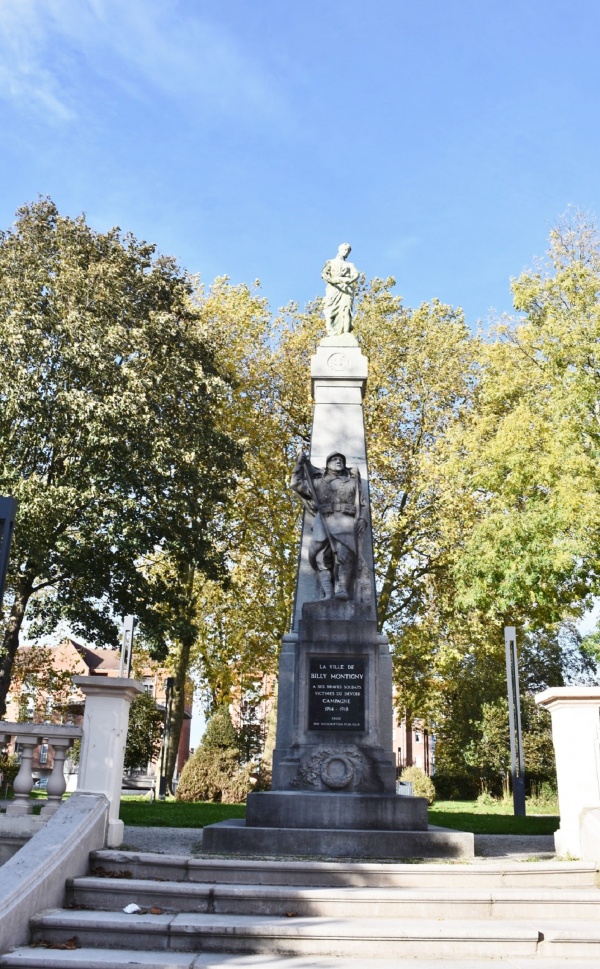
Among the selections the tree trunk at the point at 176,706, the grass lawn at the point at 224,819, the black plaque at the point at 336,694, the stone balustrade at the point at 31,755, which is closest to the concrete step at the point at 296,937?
the stone balustrade at the point at 31,755

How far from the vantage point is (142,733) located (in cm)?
3212

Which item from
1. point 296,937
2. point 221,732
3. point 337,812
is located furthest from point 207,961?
point 221,732

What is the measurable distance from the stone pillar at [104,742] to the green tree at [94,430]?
10479 millimetres

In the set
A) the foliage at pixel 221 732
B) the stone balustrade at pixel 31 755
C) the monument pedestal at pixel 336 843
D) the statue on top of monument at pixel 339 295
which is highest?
the statue on top of monument at pixel 339 295

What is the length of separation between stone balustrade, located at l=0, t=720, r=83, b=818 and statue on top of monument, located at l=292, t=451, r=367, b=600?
4.17 m

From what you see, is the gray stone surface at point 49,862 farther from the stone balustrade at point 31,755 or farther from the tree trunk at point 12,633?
the tree trunk at point 12,633

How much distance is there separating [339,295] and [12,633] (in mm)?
12241

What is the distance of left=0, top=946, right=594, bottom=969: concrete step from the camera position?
16.2ft

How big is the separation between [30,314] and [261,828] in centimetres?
1461

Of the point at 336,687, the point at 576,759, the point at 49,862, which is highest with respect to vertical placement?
the point at 336,687

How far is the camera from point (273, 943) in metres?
5.43

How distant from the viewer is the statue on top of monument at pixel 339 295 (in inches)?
513

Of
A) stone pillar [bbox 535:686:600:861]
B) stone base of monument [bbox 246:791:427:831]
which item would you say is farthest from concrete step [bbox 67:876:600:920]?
stone base of monument [bbox 246:791:427:831]

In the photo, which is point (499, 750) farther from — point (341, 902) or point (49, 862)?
point (49, 862)
